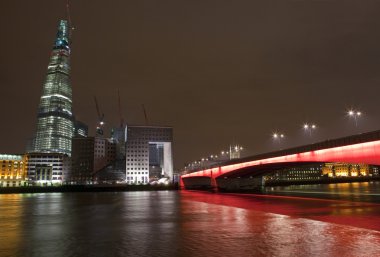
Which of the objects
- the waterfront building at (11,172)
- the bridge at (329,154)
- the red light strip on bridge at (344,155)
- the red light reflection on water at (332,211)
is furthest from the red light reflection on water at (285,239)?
the waterfront building at (11,172)

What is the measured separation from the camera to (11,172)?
18838 centimetres

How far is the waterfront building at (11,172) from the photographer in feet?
599

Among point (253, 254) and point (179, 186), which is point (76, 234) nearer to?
point (253, 254)

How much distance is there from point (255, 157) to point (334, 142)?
1238 inches

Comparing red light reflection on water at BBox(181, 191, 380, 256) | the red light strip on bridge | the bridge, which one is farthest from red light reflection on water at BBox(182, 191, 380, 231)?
the bridge

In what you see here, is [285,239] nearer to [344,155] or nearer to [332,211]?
[332,211]

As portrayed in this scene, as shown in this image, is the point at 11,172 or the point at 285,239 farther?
the point at 11,172

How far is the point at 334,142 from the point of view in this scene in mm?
51219

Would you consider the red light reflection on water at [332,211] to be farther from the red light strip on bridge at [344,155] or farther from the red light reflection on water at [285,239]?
the red light strip on bridge at [344,155]

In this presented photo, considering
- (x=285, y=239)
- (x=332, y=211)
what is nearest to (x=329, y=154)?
(x=332, y=211)

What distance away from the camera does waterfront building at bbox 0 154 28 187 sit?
599 feet

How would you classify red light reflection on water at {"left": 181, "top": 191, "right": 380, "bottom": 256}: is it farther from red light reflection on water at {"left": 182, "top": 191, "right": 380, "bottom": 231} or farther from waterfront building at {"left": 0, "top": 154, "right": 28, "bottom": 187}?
waterfront building at {"left": 0, "top": 154, "right": 28, "bottom": 187}


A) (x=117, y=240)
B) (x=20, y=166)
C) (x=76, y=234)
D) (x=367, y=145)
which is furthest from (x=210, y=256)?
(x=20, y=166)

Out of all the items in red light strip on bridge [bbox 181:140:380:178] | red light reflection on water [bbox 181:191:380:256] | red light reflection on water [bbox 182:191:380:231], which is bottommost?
red light reflection on water [bbox 182:191:380:231]
